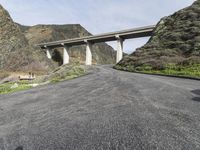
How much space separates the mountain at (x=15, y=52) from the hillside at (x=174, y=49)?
17.2m

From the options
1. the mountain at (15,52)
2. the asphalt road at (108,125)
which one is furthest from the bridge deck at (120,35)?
the asphalt road at (108,125)

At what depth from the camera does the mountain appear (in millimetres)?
39062

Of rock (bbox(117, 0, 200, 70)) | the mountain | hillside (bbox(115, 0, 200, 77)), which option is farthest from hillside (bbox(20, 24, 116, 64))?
hillside (bbox(115, 0, 200, 77))

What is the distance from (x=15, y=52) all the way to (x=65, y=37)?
73913 mm

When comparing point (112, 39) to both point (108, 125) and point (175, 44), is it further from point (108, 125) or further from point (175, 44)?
point (108, 125)

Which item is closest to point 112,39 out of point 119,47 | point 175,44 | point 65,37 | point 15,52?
point 119,47

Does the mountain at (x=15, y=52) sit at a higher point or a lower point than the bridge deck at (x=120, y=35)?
lower

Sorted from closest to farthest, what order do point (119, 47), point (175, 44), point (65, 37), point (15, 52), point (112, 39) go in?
point (175, 44)
point (15, 52)
point (119, 47)
point (112, 39)
point (65, 37)

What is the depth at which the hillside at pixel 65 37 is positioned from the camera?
102562 millimetres

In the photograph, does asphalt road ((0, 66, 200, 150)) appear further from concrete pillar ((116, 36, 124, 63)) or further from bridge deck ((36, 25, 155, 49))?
concrete pillar ((116, 36, 124, 63))

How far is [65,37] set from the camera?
113938mm

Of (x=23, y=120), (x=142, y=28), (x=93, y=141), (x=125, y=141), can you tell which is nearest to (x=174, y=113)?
(x=125, y=141)

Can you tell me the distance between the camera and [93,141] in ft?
17.6

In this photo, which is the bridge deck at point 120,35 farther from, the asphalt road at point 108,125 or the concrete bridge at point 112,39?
the asphalt road at point 108,125
